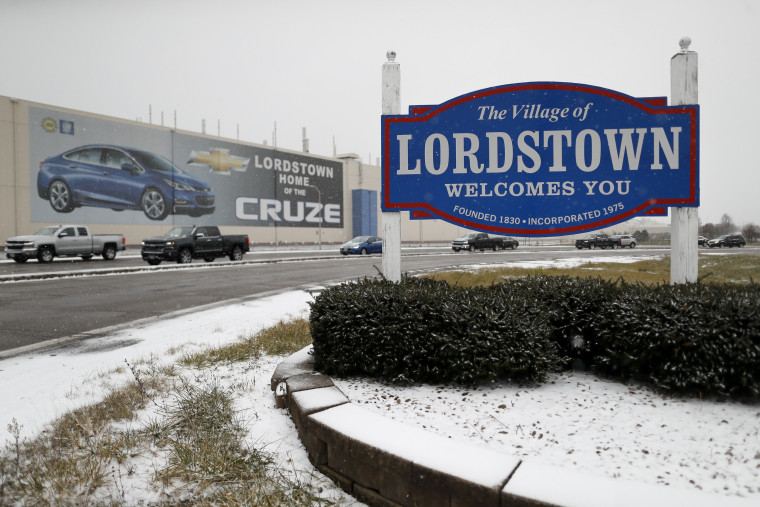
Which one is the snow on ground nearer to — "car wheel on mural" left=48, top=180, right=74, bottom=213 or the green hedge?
the green hedge

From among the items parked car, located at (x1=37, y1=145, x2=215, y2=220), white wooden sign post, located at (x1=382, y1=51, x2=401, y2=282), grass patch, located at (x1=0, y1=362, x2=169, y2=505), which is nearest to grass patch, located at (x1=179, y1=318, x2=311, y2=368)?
grass patch, located at (x1=0, y1=362, x2=169, y2=505)

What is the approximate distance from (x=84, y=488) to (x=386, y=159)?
148 inches

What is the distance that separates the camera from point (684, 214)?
455 cm

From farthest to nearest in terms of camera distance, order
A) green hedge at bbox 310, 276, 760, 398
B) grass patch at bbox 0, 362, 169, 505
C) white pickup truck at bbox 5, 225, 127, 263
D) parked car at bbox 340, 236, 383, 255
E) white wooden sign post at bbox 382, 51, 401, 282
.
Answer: parked car at bbox 340, 236, 383, 255 < white pickup truck at bbox 5, 225, 127, 263 < white wooden sign post at bbox 382, 51, 401, 282 < green hedge at bbox 310, 276, 760, 398 < grass patch at bbox 0, 362, 169, 505

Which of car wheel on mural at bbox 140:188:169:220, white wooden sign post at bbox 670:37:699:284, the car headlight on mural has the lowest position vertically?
white wooden sign post at bbox 670:37:699:284

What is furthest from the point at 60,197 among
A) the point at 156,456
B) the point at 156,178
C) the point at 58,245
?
the point at 156,456

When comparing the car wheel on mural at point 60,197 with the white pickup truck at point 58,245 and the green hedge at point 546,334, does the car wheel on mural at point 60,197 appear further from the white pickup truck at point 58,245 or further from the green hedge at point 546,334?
the green hedge at point 546,334

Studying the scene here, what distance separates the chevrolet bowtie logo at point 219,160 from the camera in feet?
152

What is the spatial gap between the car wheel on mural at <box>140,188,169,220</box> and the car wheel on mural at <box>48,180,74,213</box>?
5.78 meters

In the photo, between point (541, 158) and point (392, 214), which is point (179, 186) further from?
point (541, 158)

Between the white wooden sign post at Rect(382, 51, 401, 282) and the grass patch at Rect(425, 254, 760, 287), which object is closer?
the white wooden sign post at Rect(382, 51, 401, 282)

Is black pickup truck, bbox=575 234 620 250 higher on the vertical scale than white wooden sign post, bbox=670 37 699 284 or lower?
lower

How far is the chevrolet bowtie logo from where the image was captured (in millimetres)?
46406

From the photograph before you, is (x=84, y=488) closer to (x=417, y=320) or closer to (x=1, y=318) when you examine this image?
(x=417, y=320)
